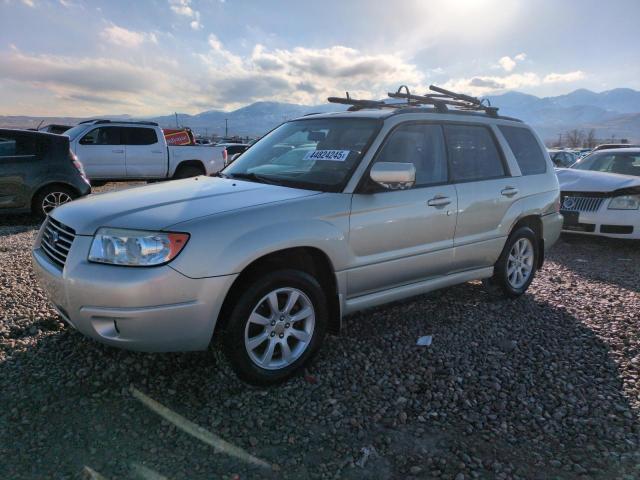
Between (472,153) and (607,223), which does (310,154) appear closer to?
(472,153)

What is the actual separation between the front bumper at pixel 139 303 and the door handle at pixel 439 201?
1797 mm

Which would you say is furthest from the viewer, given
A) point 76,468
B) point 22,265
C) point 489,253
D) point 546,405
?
point 22,265

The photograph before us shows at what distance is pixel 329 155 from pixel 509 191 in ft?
6.29

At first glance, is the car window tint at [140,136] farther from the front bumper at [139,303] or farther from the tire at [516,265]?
the front bumper at [139,303]

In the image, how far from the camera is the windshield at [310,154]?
11.5ft

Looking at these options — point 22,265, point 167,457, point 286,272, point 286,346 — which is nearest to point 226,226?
point 286,272

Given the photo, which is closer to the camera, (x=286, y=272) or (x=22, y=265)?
(x=286, y=272)

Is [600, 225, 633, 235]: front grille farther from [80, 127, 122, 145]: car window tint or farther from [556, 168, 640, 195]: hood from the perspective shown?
[80, 127, 122, 145]: car window tint

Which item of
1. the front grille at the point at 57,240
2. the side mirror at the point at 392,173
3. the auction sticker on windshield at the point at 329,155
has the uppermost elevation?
the auction sticker on windshield at the point at 329,155

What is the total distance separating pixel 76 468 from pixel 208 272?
1.12 metres

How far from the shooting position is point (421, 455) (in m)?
2.48

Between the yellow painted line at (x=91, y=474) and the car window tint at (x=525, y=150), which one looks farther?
the car window tint at (x=525, y=150)

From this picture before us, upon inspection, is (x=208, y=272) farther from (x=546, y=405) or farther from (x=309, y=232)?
(x=546, y=405)

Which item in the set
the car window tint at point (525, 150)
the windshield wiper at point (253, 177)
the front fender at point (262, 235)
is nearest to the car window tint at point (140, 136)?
the windshield wiper at point (253, 177)
